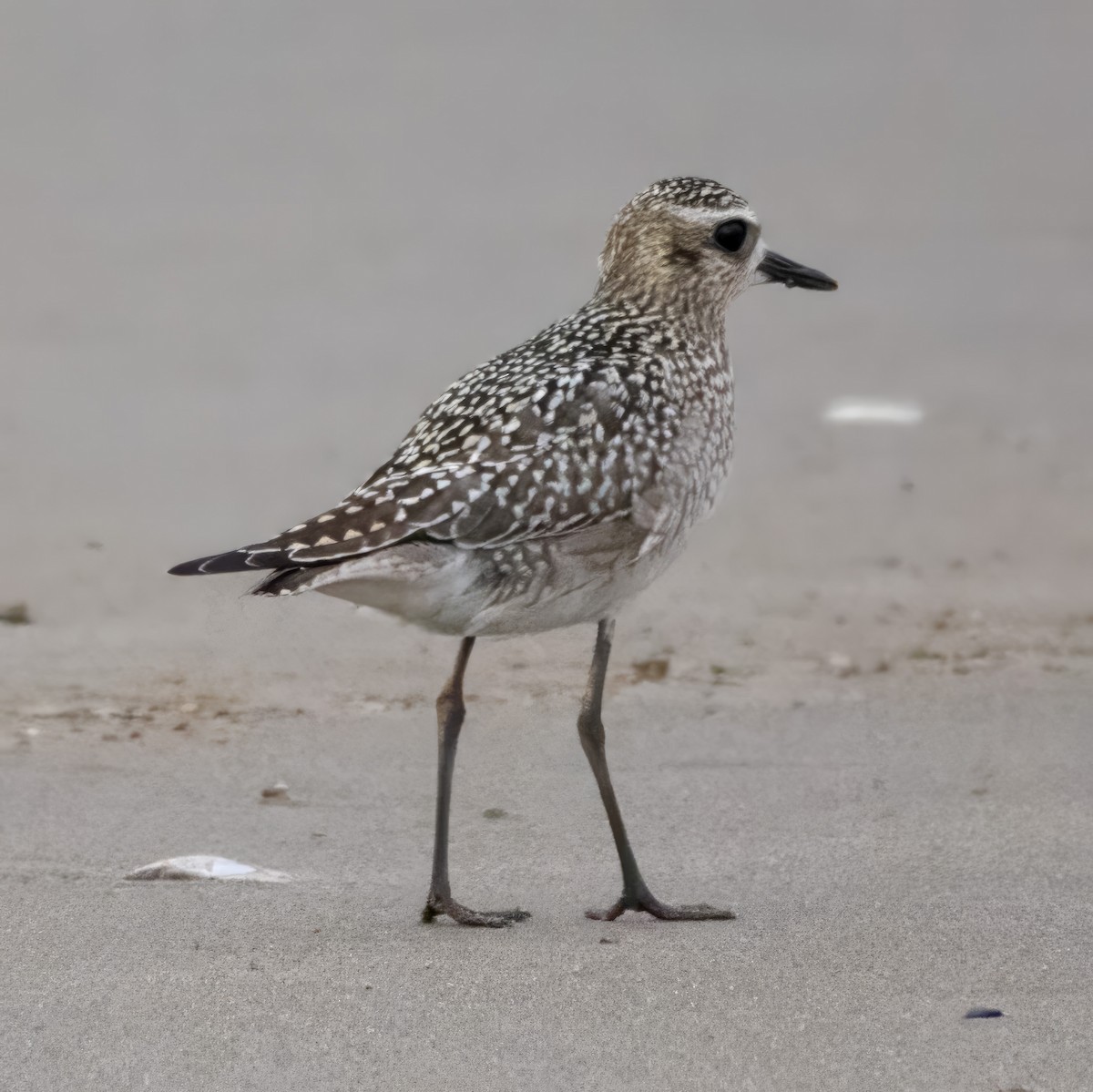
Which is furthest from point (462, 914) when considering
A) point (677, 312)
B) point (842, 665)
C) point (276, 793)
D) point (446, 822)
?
point (842, 665)

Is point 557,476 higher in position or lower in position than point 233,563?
higher

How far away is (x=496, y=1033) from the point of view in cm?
402

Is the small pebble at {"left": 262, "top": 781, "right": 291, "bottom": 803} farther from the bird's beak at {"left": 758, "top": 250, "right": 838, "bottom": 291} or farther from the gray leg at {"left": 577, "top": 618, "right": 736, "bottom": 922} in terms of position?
the bird's beak at {"left": 758, "top": 250, "right": 838, "bottom": 291}

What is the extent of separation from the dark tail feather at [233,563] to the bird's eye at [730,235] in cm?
171

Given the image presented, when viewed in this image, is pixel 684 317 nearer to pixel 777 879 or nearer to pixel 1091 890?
pixel 777 879

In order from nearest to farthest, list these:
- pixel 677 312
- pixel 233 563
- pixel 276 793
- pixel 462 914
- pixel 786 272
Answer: pixel 233 563, pixel 462 914, pixel 677 312, pixel 786 272, pixel 276 793

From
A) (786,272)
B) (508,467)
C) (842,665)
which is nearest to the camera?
(508,467)

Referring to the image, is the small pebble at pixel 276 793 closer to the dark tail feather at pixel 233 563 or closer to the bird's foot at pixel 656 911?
the bird's foot at pixel 656 911

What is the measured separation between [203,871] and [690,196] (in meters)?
2.34

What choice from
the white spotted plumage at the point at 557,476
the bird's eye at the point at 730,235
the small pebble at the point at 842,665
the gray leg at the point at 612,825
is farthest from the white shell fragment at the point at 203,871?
the small pebble at the point at 842,665

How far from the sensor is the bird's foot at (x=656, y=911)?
16.0 feet

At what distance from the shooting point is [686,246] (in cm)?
520

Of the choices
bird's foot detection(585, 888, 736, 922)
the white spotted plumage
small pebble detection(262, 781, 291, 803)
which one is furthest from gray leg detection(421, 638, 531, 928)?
small pebble detection(262, 781, 291, 803)

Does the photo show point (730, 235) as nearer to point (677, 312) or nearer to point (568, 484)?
point (677, 312)
